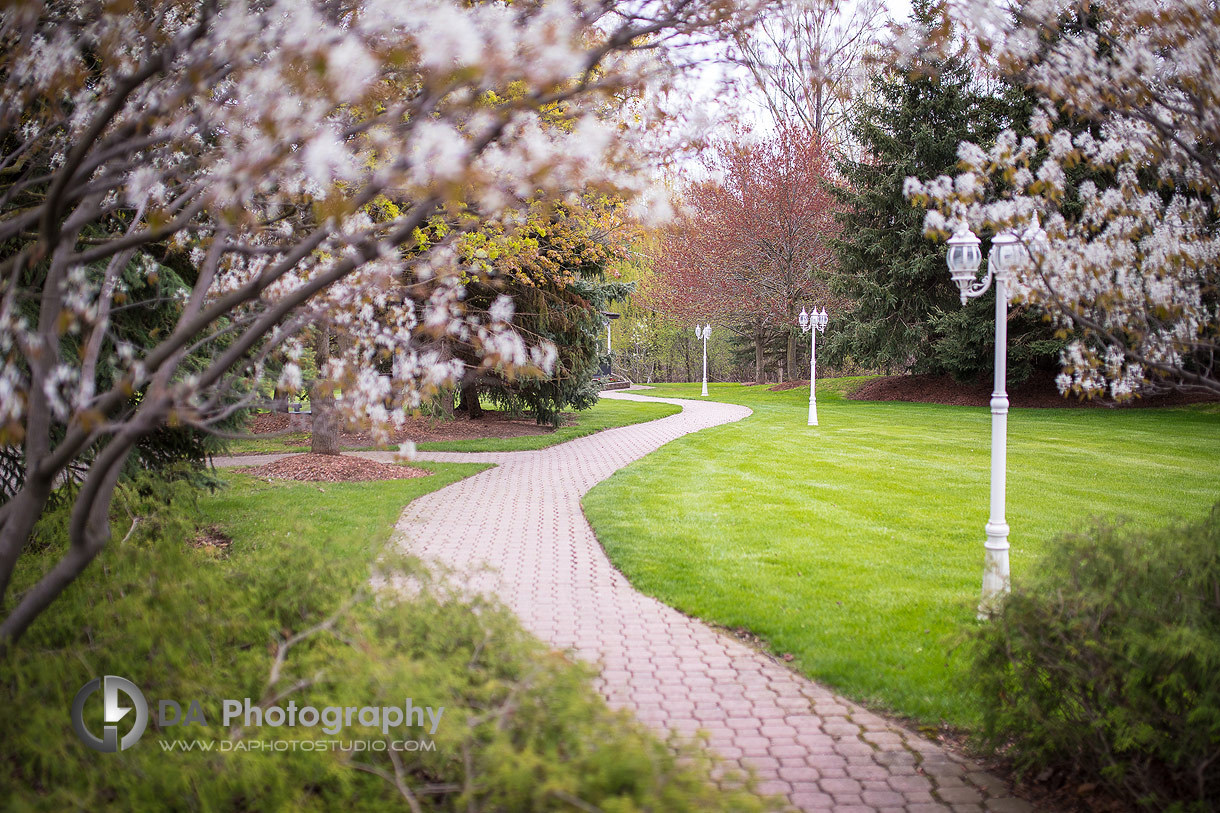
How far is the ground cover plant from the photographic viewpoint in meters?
2.12

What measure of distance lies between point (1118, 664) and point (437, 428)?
17.1m

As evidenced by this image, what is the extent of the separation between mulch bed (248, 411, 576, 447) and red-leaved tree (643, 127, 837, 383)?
1577 centimetres

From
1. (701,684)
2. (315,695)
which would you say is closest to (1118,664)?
(701,684)

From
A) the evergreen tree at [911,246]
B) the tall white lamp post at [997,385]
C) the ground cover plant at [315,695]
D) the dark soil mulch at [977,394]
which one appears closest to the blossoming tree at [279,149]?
the ground cover plant at [315,695]

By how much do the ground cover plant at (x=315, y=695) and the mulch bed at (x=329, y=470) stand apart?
8.03 meters

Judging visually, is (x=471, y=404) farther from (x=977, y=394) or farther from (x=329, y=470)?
(x=977, y=394)

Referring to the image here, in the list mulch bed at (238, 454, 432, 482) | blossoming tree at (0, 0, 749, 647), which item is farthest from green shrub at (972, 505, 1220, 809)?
mulch bed at (238, 454, 432, 482)

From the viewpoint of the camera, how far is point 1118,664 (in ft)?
10.8

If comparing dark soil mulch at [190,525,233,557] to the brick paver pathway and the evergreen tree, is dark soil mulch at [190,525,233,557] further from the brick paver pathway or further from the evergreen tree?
the evergreen tree

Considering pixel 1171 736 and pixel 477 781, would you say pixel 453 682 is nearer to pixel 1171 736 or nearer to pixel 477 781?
pixel 477 781

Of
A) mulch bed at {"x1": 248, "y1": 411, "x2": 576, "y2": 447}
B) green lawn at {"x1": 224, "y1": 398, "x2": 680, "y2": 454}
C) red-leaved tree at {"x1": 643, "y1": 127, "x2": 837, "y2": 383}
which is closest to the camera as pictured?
green lawn at {"x1": 224, "y1": 398, "x2": 680, "y2": 454}

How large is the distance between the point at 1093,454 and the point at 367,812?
55.0ft

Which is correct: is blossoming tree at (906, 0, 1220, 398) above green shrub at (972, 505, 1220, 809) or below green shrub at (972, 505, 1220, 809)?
above

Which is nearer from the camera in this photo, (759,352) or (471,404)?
(471,404)
